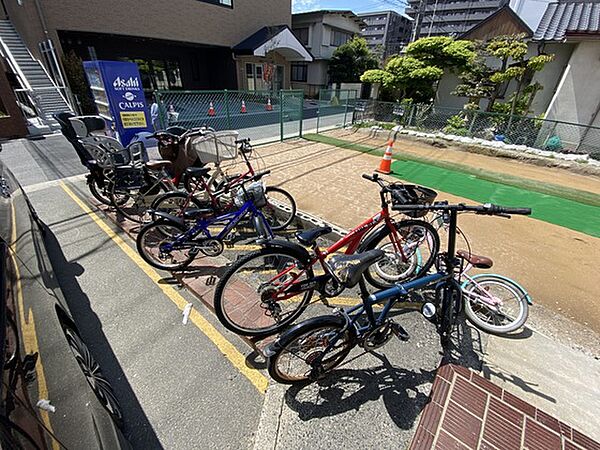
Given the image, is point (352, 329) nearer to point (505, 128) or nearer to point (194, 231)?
point (194, 231)

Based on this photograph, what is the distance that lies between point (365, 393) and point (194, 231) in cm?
233

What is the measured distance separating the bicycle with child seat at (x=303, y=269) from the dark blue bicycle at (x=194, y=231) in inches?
21.5

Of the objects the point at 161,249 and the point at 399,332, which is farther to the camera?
the point at 161,249

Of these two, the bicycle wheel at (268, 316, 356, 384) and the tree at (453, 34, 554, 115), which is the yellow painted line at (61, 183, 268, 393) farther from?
the tree at (453, 34, 554, 115)

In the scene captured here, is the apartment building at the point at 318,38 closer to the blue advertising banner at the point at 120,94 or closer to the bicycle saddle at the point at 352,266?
the blue advertising banner at the point at 120,94

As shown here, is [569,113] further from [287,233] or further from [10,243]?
[10,243]

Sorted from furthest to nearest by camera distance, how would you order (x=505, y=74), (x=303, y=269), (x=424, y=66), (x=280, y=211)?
(x=424, y=66)
(x=505, y=74)
(x=280, y=211)
(x=303, y=269)

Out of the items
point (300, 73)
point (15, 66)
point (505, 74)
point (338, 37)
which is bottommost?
point (15, 66)

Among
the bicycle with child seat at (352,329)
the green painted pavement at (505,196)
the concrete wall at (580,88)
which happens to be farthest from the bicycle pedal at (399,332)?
the concrete wall at (580,88)

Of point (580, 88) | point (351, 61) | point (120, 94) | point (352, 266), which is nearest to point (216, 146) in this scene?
point (352, 266)

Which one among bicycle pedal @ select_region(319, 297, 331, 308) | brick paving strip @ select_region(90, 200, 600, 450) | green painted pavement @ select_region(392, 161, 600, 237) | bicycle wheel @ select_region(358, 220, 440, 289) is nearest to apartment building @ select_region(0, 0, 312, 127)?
green painted pavement @ select_region(392, 161, 600, 237)

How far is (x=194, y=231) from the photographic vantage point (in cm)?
312

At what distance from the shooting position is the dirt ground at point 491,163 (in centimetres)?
725

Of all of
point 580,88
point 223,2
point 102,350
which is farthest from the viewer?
point 223,2
